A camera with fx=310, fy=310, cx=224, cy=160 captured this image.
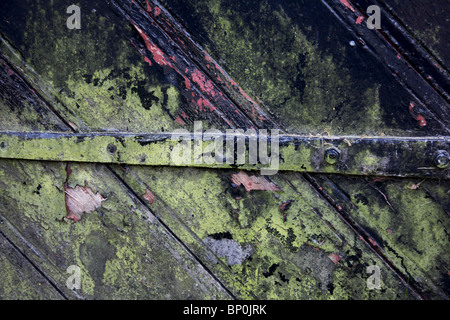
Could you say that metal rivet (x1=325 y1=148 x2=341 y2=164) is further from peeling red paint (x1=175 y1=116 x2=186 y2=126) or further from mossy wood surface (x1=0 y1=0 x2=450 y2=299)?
peeling red paint (x1=175 y1=116 x2=186 y2=126)

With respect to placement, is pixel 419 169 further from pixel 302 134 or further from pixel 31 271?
pixel 31 271

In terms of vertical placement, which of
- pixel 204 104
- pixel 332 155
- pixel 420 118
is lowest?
pixel 332 155

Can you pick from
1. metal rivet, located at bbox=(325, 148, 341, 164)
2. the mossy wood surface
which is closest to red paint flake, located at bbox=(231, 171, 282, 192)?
the mossy wood surface

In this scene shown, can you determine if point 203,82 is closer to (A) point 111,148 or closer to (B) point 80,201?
(A) point 111,148

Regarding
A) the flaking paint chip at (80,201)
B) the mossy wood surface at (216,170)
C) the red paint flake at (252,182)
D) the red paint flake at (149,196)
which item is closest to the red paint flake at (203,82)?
the mossy wood surface at (216,170)

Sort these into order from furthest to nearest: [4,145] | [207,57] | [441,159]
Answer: [4,145], [207,57], [441,159]

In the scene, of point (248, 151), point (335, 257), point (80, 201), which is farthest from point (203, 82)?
point (335, 257)

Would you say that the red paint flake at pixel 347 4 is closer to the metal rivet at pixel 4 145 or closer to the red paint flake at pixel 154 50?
the red paint flake at pixel 154 50
